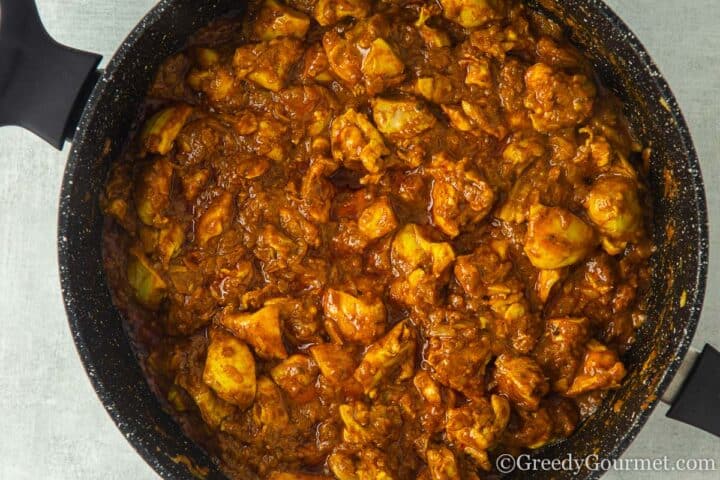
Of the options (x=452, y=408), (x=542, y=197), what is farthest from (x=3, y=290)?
(x=542, y=197)

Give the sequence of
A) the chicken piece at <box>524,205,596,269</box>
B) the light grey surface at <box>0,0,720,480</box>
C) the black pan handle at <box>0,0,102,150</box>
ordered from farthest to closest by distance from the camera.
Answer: the light grey surface at <box>0,0,720,480</box>
the chicken piece at <box>524,205,596,269</box>
the black pan handle at <box>0,0,102,150</box>

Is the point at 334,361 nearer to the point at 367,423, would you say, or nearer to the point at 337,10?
the point at 367,423

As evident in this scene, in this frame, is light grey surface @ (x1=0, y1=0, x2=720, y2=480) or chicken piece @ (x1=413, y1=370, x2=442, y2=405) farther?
light grey surface @ (x1=0, y1=0, x2=720, y2=480)

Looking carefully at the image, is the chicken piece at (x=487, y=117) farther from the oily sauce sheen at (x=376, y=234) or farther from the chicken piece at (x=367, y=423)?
the chicken piece at (x=367, y=423)

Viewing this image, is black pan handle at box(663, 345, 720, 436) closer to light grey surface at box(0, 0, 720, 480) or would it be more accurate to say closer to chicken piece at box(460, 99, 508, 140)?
light grey surface at box(0, 0, 720, 480)

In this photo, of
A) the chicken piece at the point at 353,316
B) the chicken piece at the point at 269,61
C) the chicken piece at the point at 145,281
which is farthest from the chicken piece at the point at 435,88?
the chicken piece at the point at 145,281

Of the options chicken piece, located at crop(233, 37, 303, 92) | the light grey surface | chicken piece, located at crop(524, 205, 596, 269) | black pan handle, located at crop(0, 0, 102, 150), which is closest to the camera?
black pan handle, located at crop(0, 0, 102, 150)

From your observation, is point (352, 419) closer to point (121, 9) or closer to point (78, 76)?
point (78, 76)

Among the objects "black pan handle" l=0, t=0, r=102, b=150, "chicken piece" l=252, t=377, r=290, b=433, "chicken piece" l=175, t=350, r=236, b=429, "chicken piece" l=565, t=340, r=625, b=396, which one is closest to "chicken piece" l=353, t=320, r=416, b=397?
"chicken piece" l=252, t=377, r=290, b=433
